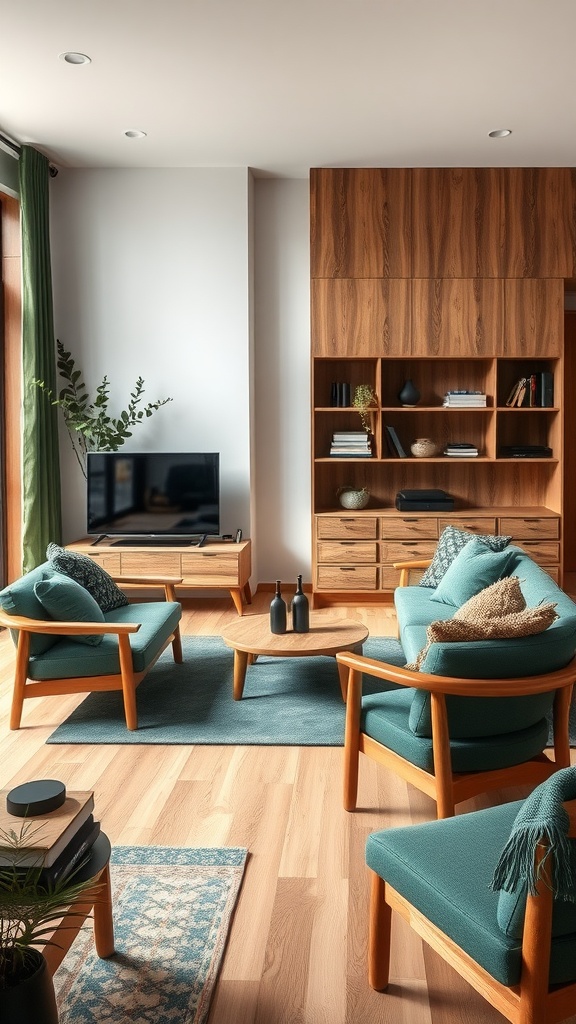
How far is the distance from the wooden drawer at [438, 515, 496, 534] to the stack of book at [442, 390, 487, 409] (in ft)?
2.61

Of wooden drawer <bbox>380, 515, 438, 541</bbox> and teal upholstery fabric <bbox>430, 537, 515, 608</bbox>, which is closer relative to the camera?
teal upholstery fabric <bbox>430, 537, 515, 608</bbox>

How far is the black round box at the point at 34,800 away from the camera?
197 cm

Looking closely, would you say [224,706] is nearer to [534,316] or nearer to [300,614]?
[300,614]

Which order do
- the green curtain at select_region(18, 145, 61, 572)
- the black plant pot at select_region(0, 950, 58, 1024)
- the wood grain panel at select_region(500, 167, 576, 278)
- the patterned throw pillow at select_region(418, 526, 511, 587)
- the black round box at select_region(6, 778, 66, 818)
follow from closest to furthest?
the black plant pot at select_region(0, 950, 58, 1024) < the black round box at select_region(6, 778, 66, 818) < the patterned throw pillow at select_region(418, 526, 511, 587) < the green curtain at select_region(18, 145, 61, 572) < the wood grain panel at select_region(500, 167, 576, 278)

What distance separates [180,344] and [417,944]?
480 cm

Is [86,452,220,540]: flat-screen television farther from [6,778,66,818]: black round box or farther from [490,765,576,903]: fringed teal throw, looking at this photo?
[490,765,576,903]: fringed teal throw

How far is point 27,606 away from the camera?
3.77 m

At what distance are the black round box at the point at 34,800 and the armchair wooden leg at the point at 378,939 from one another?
77 centimetres

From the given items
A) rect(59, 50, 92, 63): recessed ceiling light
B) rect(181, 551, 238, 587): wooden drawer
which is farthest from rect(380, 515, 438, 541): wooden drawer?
rect(59, 50, 92, 63): recessed ceiling light

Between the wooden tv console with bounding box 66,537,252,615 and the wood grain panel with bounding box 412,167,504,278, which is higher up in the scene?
the wood grain panel with bounding box 412,167,504,278

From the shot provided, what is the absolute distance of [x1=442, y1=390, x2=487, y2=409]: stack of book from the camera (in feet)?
20.2

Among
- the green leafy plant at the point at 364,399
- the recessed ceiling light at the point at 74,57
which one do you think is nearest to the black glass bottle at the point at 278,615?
the green leafy plant at the point at 364,399

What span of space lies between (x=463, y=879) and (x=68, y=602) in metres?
2.46

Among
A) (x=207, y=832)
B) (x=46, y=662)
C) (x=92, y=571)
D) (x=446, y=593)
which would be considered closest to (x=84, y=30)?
(x=92, y=571)
